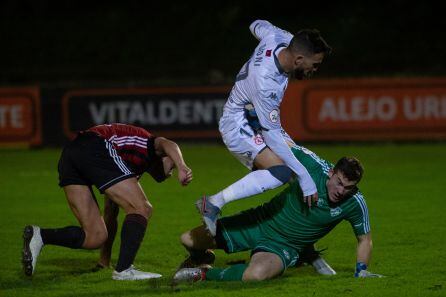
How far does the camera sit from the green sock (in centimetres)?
680

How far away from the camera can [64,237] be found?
23.1 ft

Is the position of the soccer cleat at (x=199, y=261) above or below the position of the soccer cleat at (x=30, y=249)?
below

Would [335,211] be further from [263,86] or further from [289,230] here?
[263,86]

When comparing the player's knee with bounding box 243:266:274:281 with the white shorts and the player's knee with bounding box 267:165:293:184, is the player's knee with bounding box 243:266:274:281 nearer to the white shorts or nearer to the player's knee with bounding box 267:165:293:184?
the player's knee with bounding box 267:165:293:184

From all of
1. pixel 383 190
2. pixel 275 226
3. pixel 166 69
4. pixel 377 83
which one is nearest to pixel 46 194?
pixel 383 190

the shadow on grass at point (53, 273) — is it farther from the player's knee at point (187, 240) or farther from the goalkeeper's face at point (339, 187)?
the goalkeeper's face at point (339, 187)

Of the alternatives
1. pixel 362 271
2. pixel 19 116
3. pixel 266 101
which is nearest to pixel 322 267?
pixel 362 271

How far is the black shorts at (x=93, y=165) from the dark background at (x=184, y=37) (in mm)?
12764

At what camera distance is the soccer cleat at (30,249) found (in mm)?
6867

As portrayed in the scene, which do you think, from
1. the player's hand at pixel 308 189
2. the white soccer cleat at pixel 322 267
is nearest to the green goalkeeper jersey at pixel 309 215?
the player's hand at pixel 308 189

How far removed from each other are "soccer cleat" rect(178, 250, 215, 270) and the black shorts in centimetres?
89

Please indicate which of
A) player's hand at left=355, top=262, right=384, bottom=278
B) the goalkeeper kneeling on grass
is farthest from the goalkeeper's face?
player's hand at left=355, top=262, right=384, bottom=278

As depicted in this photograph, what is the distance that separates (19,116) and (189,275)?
12.3 metres

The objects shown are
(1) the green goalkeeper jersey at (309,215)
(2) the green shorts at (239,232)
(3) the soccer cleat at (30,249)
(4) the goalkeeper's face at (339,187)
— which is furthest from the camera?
(2) the green shorts at (239,232)
